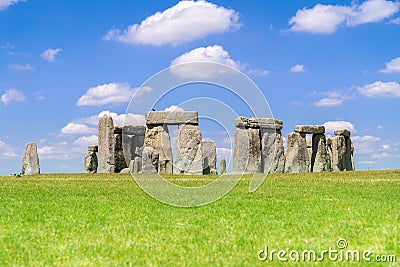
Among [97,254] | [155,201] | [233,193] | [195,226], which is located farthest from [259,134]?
[97,254]

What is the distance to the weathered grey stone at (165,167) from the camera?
36312mm

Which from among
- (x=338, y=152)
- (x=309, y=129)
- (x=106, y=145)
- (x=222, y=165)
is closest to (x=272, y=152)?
(x=309, y=129)

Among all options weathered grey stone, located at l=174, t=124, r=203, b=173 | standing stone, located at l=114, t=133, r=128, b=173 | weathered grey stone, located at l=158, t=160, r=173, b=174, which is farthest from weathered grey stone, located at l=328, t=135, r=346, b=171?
standing stone, located at l=114, t=133, r=128, b=173

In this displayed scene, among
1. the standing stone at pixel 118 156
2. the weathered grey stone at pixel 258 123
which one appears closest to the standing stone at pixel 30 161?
the standing stone at pixel 118 156

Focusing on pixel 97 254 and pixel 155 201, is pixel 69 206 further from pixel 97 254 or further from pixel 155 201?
pixel 97 254

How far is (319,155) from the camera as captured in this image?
1550 inches

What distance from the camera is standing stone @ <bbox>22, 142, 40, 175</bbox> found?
3931 cm

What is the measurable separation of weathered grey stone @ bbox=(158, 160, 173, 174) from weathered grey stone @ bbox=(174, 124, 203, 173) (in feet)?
1.28

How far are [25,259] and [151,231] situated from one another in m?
2.78

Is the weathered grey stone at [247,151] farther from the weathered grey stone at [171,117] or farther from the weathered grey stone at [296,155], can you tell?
the weathered grey stone at [171,117]

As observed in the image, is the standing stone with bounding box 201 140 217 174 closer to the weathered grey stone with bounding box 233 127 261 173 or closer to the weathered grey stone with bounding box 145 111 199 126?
the weathered grey stone with bounding box 233 127 261 173

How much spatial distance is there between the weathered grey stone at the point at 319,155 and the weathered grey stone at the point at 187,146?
8.83m

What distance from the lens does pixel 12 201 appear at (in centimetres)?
1619

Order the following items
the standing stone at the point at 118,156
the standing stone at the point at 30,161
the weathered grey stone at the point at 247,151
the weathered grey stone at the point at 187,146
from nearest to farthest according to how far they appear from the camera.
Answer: the weathered grey stone at the point at 247,151 < the weathered grey stone at the point at 187,146 < the standing stone at the point at 30,161 < the standing stone at the point at 118,156
